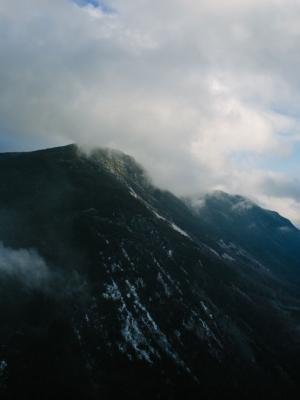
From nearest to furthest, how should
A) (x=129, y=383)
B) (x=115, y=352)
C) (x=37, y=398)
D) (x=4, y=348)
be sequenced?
(x=37, y=398), (x=4, y=348), (x=129, y=383), (x=115, y=352)

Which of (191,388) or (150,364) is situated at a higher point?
(150,364)

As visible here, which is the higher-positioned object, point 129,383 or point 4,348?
point 4,348

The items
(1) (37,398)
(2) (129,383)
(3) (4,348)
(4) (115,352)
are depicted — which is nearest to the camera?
(1) (37,398)

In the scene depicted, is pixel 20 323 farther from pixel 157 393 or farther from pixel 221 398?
pixel 221 398

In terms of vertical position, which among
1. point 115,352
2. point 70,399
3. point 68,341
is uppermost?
point 68,341

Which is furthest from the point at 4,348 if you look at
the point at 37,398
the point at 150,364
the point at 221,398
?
the point at 221,398

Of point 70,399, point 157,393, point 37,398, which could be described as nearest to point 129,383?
point 157,393

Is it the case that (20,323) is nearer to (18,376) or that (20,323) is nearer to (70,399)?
(18,376)

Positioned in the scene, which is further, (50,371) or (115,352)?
(115,352)

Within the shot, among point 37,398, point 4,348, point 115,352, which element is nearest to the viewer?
point 37,398
